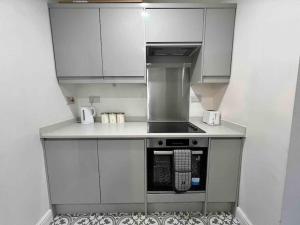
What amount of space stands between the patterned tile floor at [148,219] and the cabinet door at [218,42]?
1.46 m

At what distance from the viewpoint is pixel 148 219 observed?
1.48 meters

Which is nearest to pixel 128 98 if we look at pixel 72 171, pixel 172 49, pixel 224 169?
pixel 172 49

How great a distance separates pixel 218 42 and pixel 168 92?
795mm

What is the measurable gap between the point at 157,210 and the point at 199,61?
5.44ft

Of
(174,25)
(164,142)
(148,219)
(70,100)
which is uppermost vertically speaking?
(174,25)

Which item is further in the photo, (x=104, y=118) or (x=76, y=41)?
(x=104, y=118)

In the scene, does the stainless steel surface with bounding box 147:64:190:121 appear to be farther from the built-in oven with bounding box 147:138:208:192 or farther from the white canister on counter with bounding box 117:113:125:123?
the built-in oven with bounding box 147:138:208:192

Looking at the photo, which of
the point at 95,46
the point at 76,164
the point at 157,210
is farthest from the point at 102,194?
the point at 95,46

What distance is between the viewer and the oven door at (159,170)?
1446 millimetres

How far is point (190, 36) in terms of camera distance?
1495 mm
